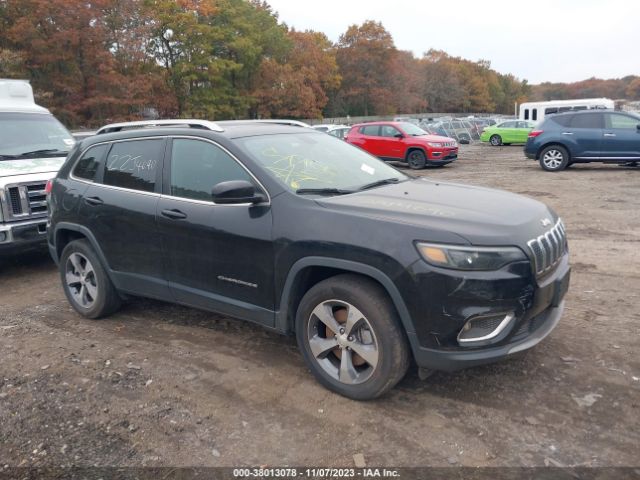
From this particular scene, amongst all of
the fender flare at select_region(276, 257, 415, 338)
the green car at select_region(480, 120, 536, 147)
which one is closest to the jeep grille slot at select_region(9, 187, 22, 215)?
the fender flare at select_region(276, 257, 415, 338)

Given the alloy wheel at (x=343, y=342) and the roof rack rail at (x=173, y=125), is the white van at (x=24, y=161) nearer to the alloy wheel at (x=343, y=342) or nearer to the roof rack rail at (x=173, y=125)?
the roof rack rail at (x=173, y=125)

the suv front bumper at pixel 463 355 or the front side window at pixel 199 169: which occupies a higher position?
the front side window at pixel 199 169

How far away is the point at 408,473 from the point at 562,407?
1.17 meters

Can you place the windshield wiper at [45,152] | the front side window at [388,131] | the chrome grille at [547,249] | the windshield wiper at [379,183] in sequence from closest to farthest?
1. the chrome grille at [547,249]
2. the windshield wiper at [379,183]
3. the windshield wiper at [45,152]
4. the front side window at [388,131]

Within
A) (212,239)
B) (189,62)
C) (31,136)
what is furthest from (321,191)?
(189,62)

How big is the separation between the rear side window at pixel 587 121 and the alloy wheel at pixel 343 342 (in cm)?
1423

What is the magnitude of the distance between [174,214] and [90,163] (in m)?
→ 1.47

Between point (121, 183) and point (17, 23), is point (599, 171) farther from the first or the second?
point (17, 23)

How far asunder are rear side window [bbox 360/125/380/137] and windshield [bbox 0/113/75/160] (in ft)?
41.4

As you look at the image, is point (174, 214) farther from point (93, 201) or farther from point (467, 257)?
point (467, 257)

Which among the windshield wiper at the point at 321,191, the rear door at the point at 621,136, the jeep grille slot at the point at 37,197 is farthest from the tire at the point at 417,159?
the windshield wiper at the point at 321,191

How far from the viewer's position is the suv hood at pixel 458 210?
3145 millimetres

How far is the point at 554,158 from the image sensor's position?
16.0 meters

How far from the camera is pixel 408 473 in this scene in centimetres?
278
